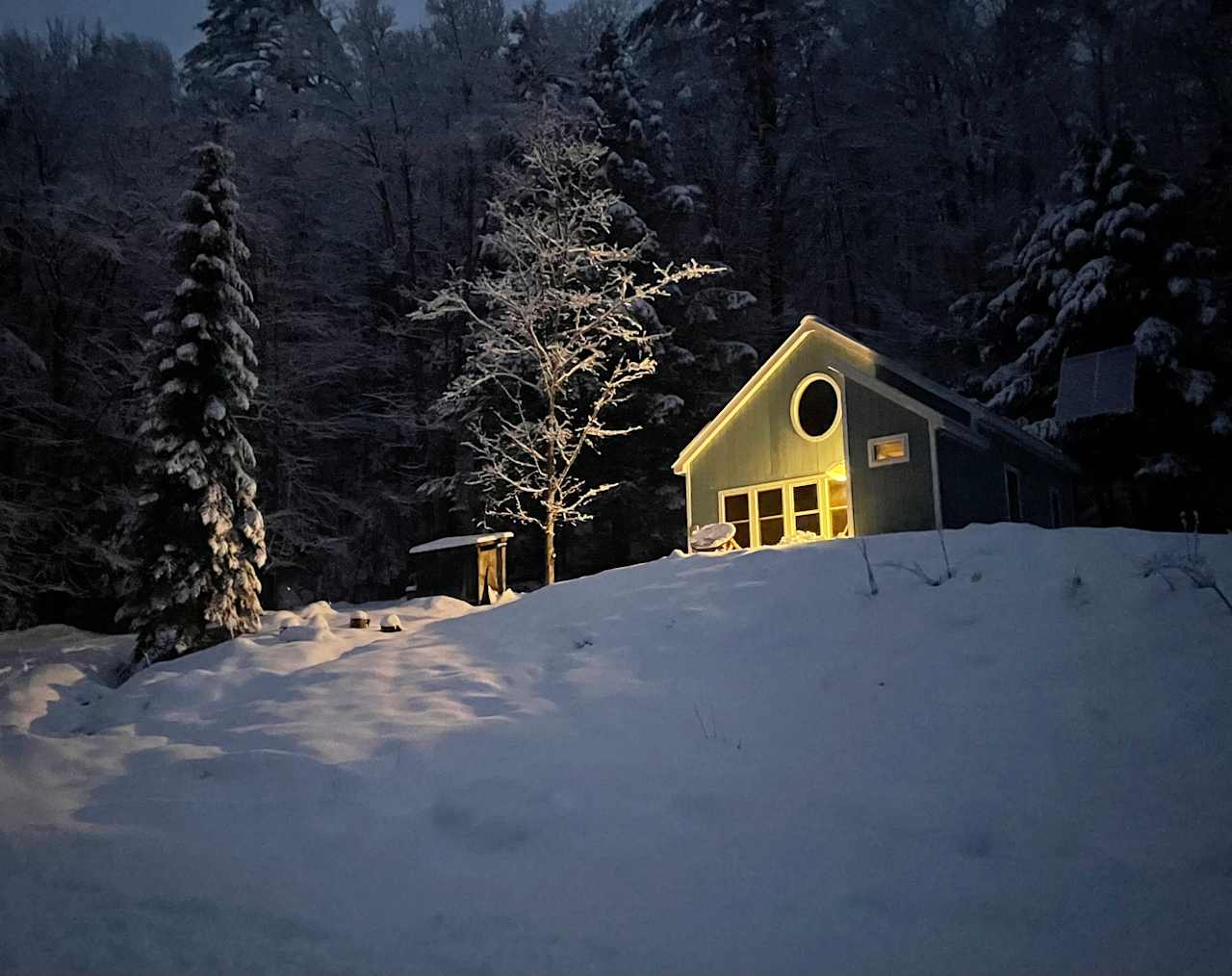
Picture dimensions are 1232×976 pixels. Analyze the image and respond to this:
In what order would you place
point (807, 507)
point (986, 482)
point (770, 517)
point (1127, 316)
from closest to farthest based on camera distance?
point (986, 482)
point (807, 507)
point (770, 517)
point (1127, 316)

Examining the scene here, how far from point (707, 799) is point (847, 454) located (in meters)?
11.6

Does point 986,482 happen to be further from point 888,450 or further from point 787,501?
point 787,501

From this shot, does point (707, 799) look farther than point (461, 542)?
No

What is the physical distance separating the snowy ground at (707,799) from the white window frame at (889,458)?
704cm

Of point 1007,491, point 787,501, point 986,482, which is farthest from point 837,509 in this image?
point 1007,491

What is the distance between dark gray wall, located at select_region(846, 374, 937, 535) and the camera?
1520 centimetres

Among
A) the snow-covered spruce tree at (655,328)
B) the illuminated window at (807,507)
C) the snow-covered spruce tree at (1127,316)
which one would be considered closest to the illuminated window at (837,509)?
the illuminated window at (807,507)

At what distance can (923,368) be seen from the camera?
1097 inches

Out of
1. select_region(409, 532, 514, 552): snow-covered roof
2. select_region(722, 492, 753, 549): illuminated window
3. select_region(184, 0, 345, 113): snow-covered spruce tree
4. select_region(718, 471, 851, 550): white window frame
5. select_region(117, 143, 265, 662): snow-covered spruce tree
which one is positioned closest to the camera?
select_region(117, 143, 265, 662): snow-covered spruce tree

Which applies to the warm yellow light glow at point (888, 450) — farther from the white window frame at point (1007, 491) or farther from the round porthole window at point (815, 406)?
the white window frame at point (1007, 491)

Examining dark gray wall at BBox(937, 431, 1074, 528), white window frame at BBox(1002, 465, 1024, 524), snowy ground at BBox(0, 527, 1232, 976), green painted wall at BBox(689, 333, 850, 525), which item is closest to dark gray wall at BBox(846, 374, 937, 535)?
dark gray wall at BBox(937, 431, 1074, 528)

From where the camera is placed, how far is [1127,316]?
22594 millimetres

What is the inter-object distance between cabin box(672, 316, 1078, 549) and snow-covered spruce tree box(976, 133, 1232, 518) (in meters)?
4.99

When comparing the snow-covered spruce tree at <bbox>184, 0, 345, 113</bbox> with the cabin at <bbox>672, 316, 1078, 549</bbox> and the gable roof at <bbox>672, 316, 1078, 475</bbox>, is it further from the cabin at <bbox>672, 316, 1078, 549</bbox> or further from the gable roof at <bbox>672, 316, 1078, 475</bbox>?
the cabin at <bbox>672, 316, 1078, 549</bbox>
